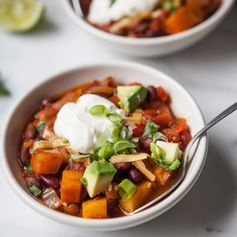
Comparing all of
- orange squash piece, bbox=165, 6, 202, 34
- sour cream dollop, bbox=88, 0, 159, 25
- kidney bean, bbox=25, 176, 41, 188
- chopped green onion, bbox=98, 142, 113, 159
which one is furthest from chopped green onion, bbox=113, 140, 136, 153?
sour cream dollop, bbox=88, 0, 159, 25

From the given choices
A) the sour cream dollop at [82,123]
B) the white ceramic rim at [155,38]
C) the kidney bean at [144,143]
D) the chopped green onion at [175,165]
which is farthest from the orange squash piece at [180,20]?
the chopped green onion at [175,165]

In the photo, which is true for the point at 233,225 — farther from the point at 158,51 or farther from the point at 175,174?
the point at 158,51

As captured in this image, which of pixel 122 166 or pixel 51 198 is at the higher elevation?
pixel 122 166

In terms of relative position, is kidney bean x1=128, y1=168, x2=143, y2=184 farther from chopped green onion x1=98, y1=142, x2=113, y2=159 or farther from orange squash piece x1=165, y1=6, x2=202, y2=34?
orange squash piece x1=165, y1=6, x2=202, y2=34

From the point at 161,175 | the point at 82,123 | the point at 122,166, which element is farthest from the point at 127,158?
the point at 82,123

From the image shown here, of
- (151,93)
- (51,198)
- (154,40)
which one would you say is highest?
(154,40)

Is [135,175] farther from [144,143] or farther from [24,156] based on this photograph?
[24,156]
